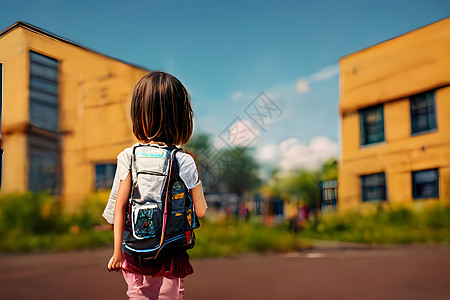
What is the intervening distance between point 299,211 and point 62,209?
2787 mm

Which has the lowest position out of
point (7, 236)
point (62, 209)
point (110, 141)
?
point (7, 236)

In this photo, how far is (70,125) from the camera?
13.5 feet

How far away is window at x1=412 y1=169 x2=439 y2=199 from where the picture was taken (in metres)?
4.84

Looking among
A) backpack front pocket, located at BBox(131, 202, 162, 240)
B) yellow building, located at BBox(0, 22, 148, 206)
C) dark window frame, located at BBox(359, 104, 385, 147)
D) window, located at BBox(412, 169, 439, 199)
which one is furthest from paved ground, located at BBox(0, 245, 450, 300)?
backpack front pocket, located at BBox(131, 202, 162, 240)

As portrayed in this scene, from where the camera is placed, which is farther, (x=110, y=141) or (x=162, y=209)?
(x=110, y=141)

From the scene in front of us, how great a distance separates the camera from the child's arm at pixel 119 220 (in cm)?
101

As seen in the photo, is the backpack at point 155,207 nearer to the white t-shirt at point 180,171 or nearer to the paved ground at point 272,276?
the white t-shirt at point 180,171

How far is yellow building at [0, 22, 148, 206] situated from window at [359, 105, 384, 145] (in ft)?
9.30

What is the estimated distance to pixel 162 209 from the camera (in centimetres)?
100

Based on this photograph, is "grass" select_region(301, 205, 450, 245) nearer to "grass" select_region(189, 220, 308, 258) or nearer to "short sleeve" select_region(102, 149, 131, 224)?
"grass" select_region(189, 220, 308, 258)

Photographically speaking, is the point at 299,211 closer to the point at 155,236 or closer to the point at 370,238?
the point at 370,238

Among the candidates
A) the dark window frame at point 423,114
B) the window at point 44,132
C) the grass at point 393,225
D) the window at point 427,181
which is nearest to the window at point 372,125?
the dark window frame at point 423,114

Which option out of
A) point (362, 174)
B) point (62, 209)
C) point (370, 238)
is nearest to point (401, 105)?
point (362, 174)

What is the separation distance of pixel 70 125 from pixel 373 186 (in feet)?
11.2
